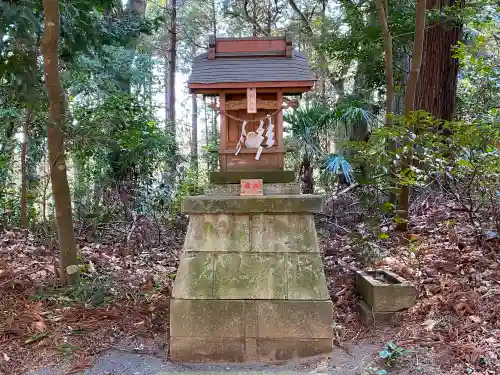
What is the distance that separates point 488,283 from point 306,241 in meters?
1.96

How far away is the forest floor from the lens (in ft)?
11.6

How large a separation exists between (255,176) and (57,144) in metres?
2.41

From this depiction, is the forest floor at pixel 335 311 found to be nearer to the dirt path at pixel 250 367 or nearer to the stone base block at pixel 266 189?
the dirt path at pixel 250 367

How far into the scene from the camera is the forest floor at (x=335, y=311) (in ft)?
11.6

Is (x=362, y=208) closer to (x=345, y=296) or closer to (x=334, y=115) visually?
(x=334, y=115)

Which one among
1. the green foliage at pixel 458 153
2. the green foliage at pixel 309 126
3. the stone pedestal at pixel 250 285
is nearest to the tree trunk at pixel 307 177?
the green foliage at pixel 309 126

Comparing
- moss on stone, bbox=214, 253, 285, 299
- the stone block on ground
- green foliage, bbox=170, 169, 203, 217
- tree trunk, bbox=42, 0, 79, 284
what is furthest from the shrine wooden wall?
green foliage, bbox=170, 169, 203, 217

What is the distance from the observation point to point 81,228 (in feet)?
24.1

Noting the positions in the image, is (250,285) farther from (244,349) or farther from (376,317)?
(376,317)

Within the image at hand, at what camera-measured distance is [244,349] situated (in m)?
3.73

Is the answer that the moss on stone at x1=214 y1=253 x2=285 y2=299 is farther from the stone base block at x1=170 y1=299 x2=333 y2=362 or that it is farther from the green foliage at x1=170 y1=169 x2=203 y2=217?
the green foliage at x1=170 y1=169 x2=203 y2=217

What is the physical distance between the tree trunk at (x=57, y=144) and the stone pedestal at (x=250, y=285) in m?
1.86

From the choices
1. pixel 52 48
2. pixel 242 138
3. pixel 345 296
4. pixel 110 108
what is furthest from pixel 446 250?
pixel 110 108

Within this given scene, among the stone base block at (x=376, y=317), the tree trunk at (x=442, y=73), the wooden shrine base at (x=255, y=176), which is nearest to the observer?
the stone base block at (x=376, y=317)
